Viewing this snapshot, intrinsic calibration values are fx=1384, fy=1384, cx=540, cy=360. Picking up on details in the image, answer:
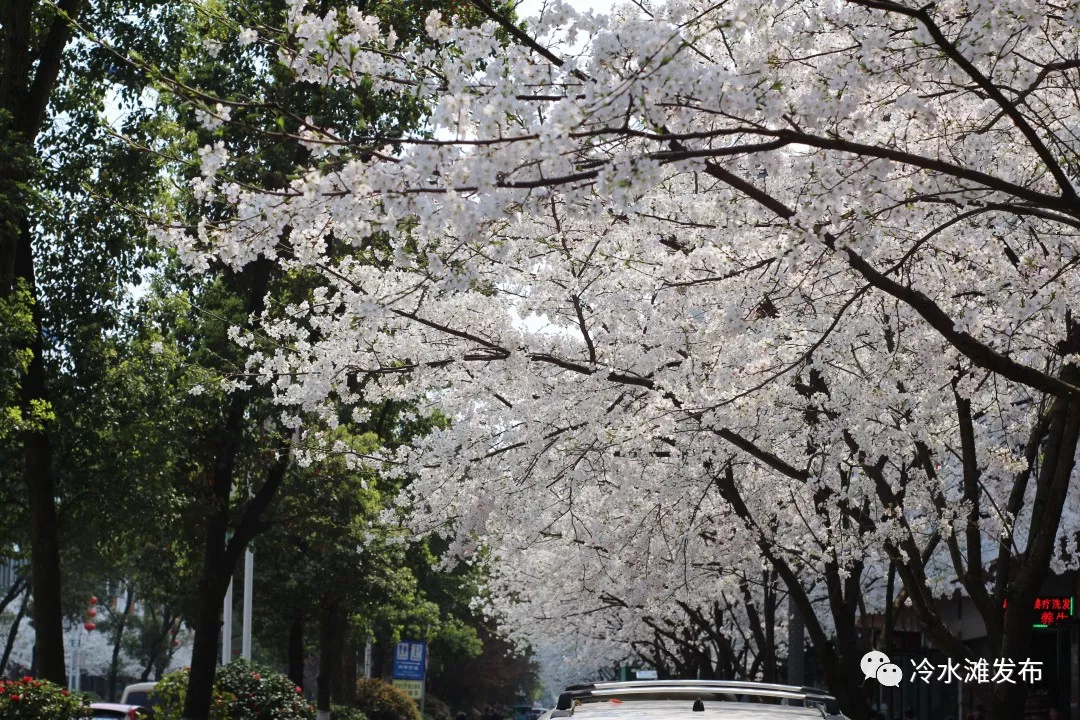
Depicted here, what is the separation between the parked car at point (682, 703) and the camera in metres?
4.98

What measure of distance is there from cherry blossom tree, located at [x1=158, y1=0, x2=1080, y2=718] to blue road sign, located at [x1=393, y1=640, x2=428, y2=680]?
17.7 m

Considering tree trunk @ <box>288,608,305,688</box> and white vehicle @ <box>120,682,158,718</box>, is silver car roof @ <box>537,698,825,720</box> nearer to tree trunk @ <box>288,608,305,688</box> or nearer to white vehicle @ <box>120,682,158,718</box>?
tree trunk @ <box>288,608,305,688</box>

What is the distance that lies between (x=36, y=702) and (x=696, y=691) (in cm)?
1022

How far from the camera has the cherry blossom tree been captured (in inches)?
267

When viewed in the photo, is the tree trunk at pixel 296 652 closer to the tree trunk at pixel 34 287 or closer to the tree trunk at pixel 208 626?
the tree trunk at pixel 208 626

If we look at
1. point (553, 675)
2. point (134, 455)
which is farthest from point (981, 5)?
point (553, 675)

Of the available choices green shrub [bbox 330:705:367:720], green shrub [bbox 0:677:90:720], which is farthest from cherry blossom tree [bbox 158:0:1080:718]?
green shrub [bbox 330:705:367:720]

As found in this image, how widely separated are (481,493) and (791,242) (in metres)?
7.51

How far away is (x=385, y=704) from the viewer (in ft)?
134

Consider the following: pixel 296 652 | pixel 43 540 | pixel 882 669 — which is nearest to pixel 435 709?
pixel 296 652

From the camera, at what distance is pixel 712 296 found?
462 inches

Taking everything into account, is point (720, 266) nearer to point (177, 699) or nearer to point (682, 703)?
point (682, 703)

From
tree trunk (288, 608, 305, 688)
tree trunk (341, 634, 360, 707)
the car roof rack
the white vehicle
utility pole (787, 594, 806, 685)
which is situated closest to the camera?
the car roof rack

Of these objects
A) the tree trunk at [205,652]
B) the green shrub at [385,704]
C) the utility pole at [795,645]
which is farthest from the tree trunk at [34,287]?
the green shrub at [385,704]
